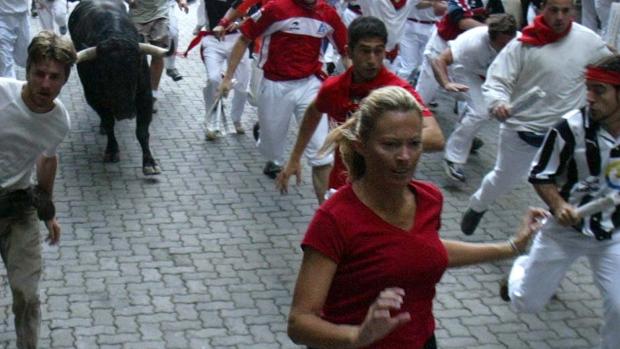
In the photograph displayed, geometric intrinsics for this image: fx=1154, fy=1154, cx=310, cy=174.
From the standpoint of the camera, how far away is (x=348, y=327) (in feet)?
12.4

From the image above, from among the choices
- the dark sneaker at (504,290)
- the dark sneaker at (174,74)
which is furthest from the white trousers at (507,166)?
the dark sneaker at (174,74)

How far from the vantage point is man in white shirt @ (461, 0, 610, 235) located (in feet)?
26.0

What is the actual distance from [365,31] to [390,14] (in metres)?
4.62

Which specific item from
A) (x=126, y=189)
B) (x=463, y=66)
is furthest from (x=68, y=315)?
(x=463, y=66)

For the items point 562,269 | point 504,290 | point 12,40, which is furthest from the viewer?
point 12,40

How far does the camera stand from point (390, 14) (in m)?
11.7

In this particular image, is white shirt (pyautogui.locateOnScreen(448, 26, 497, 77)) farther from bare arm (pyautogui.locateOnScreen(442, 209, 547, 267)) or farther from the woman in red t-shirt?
the woman in red t-shirt

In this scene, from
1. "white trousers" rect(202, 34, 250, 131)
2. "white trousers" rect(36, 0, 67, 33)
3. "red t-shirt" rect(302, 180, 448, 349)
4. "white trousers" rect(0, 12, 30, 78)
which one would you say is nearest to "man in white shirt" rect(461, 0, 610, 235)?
"red t-shirt" rect(302, 180, 448, 349)

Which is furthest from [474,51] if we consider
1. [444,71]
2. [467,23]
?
[467,23]

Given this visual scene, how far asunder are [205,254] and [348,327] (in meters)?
4.77

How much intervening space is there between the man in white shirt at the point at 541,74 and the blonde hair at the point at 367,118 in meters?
3.69

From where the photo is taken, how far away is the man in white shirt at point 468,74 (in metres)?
10.3

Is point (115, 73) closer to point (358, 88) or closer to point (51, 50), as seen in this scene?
point (358, 88)

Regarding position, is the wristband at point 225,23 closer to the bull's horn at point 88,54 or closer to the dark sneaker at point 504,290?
the bull's horn at point 88,54
